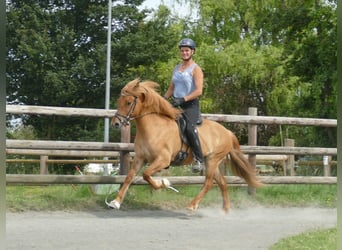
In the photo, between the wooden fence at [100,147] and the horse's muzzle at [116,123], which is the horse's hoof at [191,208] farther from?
the horse's muzzle at [116,123]

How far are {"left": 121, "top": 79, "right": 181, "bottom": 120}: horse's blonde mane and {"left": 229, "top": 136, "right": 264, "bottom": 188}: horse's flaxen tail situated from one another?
57.6 inches

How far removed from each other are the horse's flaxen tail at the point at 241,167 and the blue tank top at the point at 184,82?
1.46 metres

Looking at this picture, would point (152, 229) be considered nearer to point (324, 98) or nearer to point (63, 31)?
point (324, 98)

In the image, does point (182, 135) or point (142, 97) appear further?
point (182, 135)

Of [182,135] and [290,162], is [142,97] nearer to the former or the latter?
[182,135]

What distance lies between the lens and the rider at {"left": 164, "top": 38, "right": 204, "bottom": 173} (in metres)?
7.67

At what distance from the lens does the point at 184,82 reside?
7.77 metres

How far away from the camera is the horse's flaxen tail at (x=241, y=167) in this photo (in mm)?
8742

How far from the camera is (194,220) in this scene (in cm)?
755

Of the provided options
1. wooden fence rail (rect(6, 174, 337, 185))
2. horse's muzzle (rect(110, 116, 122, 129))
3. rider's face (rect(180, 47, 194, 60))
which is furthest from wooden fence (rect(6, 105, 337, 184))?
rider's face (rect(180, 47, 194, 60))

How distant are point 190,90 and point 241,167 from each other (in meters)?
1.75

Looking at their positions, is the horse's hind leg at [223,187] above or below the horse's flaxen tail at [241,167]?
below

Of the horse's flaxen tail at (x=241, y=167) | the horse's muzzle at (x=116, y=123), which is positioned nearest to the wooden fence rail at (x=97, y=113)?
the horse's flaxen tail at (x=241, y=167)

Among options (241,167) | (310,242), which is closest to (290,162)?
(241,167)
